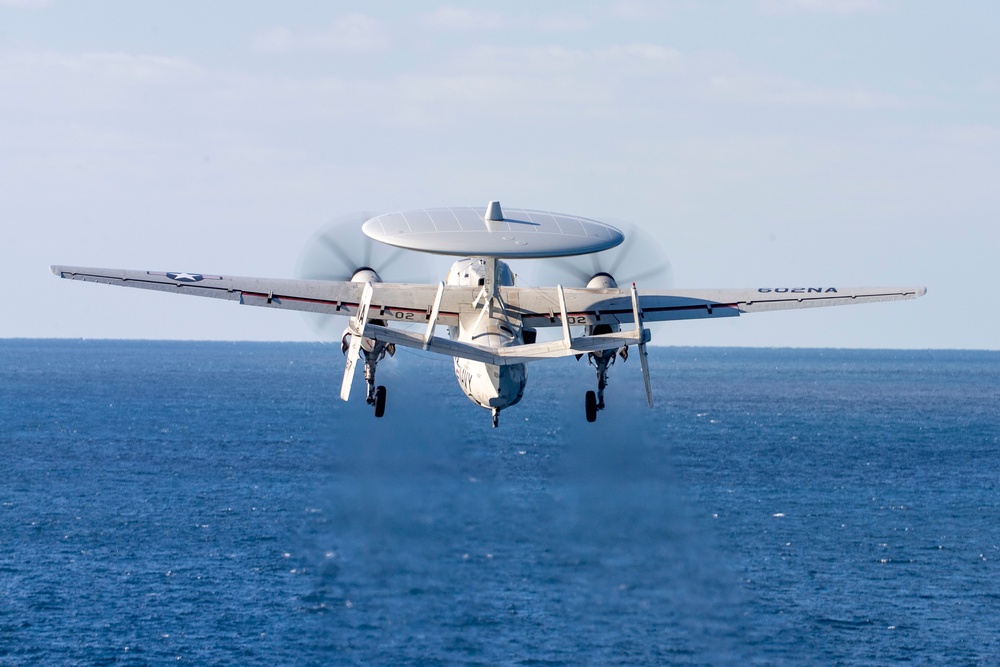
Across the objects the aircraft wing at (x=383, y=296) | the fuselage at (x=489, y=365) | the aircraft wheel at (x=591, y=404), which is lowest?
the aircraft wheel at (x=591, y=404)

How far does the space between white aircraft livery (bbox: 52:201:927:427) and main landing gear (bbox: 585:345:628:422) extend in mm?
53

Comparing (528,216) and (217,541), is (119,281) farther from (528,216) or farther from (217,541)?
(217,541)

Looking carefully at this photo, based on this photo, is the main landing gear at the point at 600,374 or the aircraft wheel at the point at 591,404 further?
the main landing gear at the point at 600,374

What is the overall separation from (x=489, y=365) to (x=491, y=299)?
120 inches

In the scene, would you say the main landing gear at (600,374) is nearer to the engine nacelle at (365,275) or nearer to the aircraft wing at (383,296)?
the aircraft wing at (383,296)

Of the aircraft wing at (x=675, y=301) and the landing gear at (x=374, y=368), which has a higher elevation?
the aircraft wing at (x=675, y=301)

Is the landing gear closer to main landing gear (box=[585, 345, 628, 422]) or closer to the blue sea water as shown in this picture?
main landing gear (box=[585, 345, 628, 422])

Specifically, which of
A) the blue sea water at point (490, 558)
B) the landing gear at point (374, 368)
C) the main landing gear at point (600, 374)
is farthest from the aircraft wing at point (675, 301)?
the blue sea water at point (490, 558)

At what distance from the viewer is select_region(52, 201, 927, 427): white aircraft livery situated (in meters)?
37.1

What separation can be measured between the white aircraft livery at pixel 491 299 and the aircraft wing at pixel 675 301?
0.04m

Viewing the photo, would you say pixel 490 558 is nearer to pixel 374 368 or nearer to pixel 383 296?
pixel 374 368

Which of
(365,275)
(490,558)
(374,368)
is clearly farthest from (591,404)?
(490,558)

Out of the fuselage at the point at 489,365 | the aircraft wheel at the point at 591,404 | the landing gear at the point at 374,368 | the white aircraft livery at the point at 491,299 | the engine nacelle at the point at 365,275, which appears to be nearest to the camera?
the white aircraft livery at the point at 491,299

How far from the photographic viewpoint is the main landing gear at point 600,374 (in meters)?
43.9
